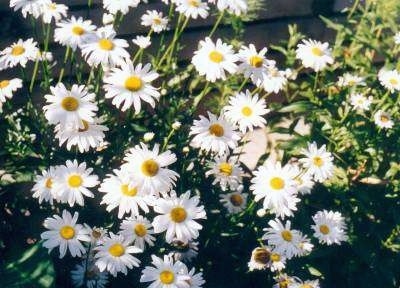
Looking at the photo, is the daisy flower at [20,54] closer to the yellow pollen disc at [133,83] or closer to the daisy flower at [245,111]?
the yellow pollen disc at [133,83]

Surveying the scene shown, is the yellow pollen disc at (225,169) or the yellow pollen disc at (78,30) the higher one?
the yellow pollen disc at (78,30)

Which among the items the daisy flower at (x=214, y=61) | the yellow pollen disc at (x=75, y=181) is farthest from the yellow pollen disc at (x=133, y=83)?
the yellow pollen disc at (x=75, y=181)

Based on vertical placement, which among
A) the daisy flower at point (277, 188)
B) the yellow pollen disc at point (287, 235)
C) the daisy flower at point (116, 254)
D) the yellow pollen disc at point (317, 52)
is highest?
the yellow pollen disc at point (317, 52)

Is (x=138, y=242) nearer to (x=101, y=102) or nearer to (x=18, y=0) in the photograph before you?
(x=101, y=102)

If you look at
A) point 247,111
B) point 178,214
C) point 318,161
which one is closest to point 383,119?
point 318,161

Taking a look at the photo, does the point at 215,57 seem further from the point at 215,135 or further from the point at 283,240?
the point at 283,240

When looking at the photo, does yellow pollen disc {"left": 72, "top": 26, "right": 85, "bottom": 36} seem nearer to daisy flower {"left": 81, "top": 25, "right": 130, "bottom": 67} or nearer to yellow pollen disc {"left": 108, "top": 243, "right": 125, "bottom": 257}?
daisy flower {"left": 81, "top": 25, "right": 130, "bottom": 67}

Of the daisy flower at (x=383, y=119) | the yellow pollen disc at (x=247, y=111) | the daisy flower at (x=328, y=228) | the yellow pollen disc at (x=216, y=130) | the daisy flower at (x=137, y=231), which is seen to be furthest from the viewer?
the daisy flower at (x=383, y=119)

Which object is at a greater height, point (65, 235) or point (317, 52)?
point (317, 52)
